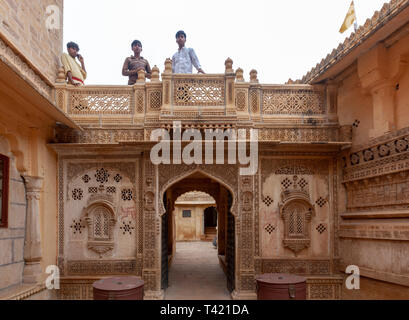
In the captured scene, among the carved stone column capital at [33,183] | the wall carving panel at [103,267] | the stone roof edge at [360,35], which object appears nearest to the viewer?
the stone roof edge at [360,35]

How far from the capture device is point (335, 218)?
270 inches

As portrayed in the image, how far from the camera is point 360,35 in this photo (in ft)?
18.7

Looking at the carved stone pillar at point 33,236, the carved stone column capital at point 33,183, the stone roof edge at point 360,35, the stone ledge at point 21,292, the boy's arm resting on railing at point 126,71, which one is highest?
the boy's arm resting on railing at point 126,71

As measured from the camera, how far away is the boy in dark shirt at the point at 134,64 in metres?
7.94

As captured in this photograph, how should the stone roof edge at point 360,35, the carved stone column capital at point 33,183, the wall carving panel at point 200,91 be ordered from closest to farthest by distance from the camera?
the stone roof edge at point 360,35 → the carved stone column capital at point 33,183 → the wall carving panel at point 200,91

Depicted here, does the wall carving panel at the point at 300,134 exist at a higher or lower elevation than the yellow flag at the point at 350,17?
lower

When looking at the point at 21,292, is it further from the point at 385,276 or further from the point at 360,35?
the point at 360,35

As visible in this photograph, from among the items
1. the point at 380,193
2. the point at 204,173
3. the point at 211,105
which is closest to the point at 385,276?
the point at 380,193

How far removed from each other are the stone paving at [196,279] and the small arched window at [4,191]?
3.13m

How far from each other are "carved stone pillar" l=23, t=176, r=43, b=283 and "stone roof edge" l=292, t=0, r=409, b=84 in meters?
5.39

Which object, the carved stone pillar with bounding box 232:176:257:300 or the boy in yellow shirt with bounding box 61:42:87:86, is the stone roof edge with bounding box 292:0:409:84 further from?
the boy in yellow shirt with bounding box 61:42:87:86

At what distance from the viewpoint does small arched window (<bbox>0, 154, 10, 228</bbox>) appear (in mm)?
5414

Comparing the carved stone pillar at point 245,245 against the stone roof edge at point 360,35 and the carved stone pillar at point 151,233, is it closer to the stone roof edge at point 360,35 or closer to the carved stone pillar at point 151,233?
the carved stone pillar at point 151,233

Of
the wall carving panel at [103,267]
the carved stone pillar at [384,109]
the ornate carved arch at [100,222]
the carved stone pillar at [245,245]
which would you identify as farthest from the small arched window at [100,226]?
the carved stone pillar at [384,109]
